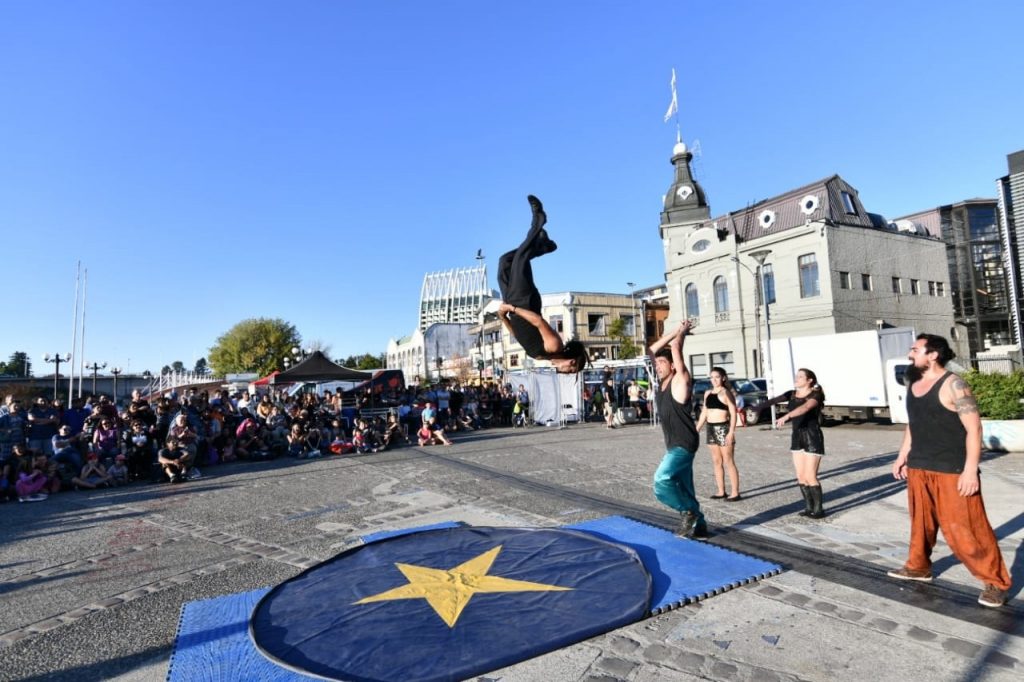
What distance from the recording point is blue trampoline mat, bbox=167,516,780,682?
11.2ft

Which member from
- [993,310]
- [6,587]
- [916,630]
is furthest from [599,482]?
[993,310]

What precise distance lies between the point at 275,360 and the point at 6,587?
61611 mm

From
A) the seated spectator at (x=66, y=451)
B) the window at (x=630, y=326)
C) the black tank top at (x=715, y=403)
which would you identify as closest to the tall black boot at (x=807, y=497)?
the black tank top at (x=715, y=403)

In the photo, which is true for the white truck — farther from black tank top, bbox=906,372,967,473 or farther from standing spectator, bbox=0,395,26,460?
standing spectator, bbox=0,395,26,460

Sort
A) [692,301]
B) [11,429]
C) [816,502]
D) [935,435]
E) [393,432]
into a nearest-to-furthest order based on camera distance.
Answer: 1. [935,435]
2. [816,502]
3. [11,429]
4. [393,432]
5. [692,301]

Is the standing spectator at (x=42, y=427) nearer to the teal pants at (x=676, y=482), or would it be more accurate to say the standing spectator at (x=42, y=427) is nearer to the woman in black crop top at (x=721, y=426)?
the teal pants at (x=676, y=482)

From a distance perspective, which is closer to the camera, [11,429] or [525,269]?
[525,269]

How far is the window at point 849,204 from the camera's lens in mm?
32938

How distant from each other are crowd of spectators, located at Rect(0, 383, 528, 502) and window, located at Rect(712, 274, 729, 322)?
21395mm

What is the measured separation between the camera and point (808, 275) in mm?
31516

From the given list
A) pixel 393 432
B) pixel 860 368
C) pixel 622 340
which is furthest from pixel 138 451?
pixel 622 340

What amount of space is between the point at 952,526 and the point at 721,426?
3498 millimetres

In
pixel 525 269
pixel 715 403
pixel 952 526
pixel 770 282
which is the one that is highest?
pixel 770 282

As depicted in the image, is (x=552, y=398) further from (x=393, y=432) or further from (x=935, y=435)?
(x=935, y=435)
